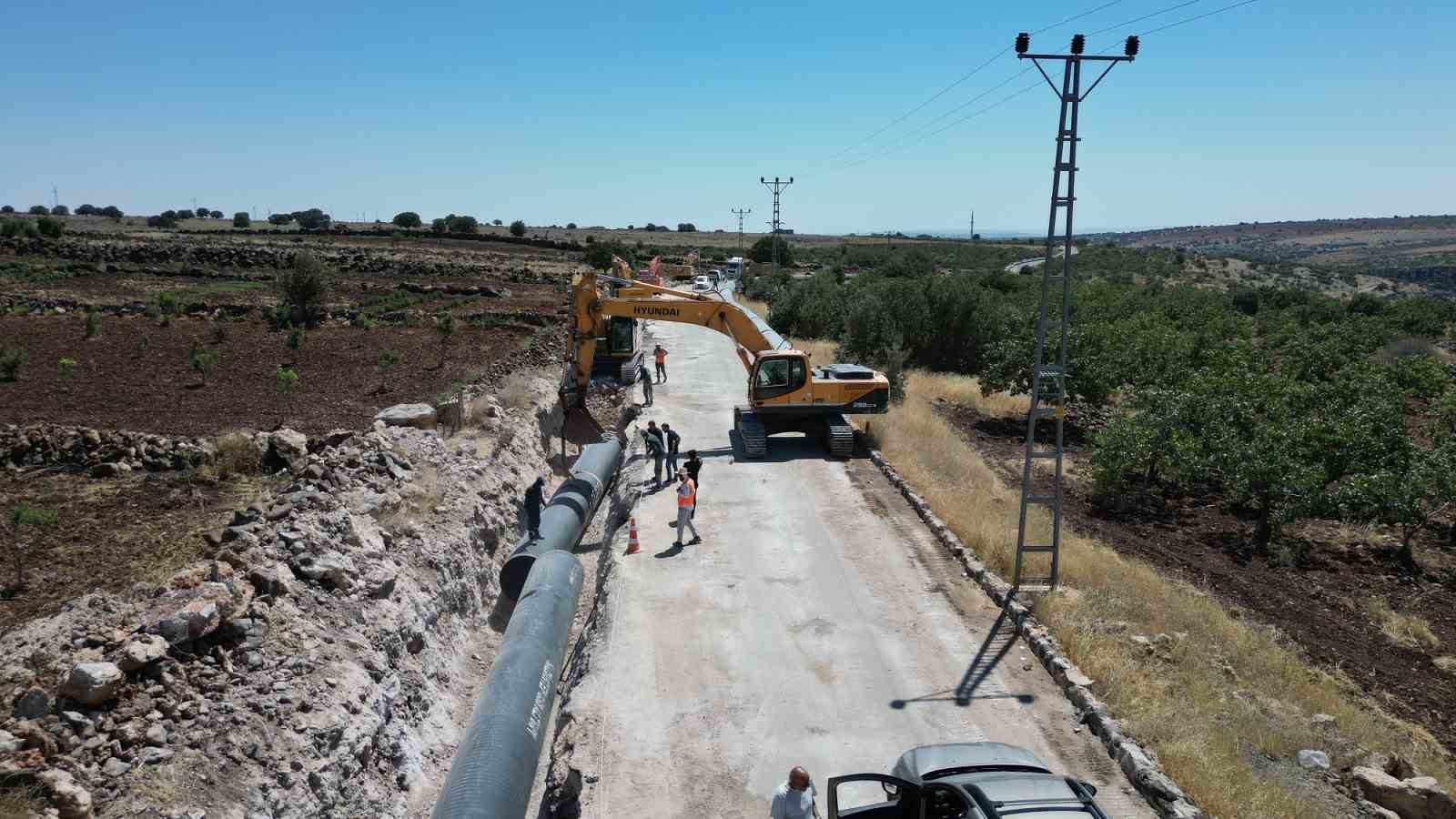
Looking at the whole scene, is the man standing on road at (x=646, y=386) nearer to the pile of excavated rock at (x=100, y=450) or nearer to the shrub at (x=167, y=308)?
the pile of excavated rock at (x=100, y=450)

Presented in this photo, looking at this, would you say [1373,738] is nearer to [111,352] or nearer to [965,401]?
[965,401]

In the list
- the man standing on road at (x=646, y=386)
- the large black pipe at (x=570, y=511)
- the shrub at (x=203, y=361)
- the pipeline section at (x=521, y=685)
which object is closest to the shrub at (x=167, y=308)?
the shrub at (x=203, y=361)

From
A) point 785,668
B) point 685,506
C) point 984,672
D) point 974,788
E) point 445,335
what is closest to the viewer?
point 974,788

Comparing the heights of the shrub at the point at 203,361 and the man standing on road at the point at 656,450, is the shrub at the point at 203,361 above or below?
above

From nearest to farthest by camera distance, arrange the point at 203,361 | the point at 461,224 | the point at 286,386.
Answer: the point at 286,386
the point at 203,361
the point at 461,224

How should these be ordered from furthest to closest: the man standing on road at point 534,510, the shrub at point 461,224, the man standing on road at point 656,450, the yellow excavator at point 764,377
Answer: the shrub at point 461,224
the yellow excavator at point 764,377
the man standing on road at point 656,450
the man standing on road at point 534,510

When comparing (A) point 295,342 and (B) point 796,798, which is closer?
(B) point 796,798

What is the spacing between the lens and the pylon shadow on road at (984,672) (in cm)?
1166

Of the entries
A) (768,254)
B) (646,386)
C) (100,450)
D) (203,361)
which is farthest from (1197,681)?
Answer: (768,254)

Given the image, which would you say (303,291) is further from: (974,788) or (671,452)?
(974,788)

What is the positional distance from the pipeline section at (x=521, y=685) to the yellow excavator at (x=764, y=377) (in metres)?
4.93

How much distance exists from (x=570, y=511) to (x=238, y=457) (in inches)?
321

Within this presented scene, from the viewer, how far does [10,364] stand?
2758cm

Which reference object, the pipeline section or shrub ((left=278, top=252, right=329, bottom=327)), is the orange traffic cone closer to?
the pipeline section
